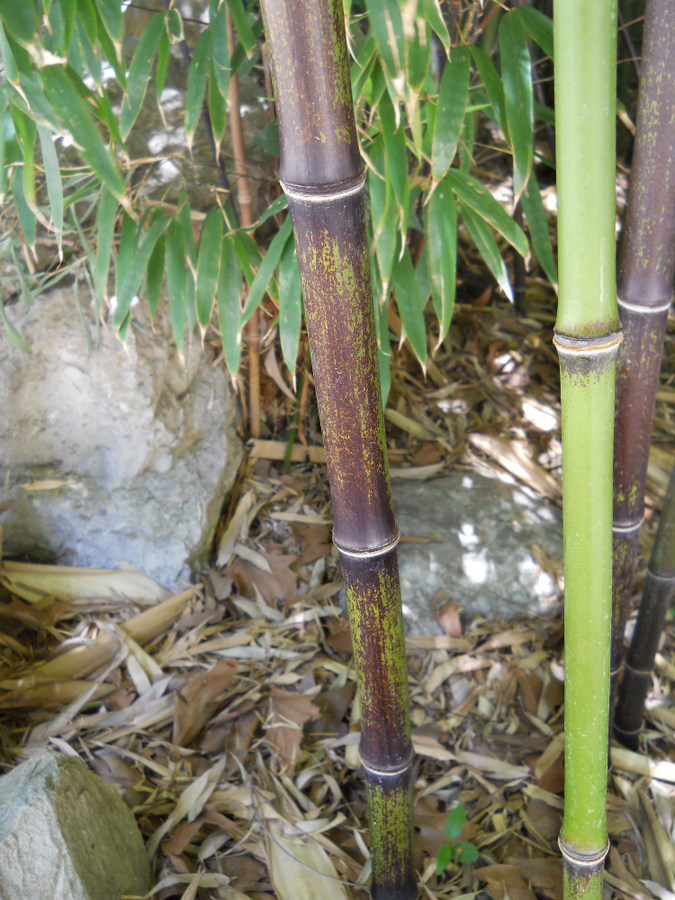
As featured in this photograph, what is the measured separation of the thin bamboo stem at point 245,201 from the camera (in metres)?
1.27

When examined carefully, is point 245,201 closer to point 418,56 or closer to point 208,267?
point 208,267

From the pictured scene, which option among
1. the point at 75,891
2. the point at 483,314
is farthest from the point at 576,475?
the point at 483,314

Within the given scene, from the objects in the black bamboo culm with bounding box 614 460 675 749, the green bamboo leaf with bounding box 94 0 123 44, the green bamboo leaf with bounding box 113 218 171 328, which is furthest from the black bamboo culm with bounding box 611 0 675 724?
the green bamboo leaf with bounding box 113 218 171 328

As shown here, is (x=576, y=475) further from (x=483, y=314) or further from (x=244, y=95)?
(x=483, y=314)

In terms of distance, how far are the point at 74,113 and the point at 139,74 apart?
0.19 metres

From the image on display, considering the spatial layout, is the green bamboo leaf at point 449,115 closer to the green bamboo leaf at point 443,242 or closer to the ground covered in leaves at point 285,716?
the green bamboo leaf at point 443,242

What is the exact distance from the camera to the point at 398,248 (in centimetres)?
116

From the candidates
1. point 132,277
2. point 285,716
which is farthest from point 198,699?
point 132,277

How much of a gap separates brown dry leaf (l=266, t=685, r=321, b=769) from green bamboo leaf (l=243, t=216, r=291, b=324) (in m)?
0.67

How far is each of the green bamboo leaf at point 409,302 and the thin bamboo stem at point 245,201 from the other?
1.05 ft

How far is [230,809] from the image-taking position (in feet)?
3.91

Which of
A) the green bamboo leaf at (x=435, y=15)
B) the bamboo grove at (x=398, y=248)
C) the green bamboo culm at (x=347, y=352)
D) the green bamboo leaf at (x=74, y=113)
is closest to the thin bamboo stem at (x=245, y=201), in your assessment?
the bamboo grove at (x=398, y=248)

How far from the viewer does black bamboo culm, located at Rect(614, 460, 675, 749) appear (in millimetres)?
1140

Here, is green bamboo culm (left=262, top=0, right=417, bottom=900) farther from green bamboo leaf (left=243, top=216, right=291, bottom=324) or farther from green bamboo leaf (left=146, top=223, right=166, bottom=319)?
green bamboo leaf (left=146, top=223, right=166, bottom=319)
